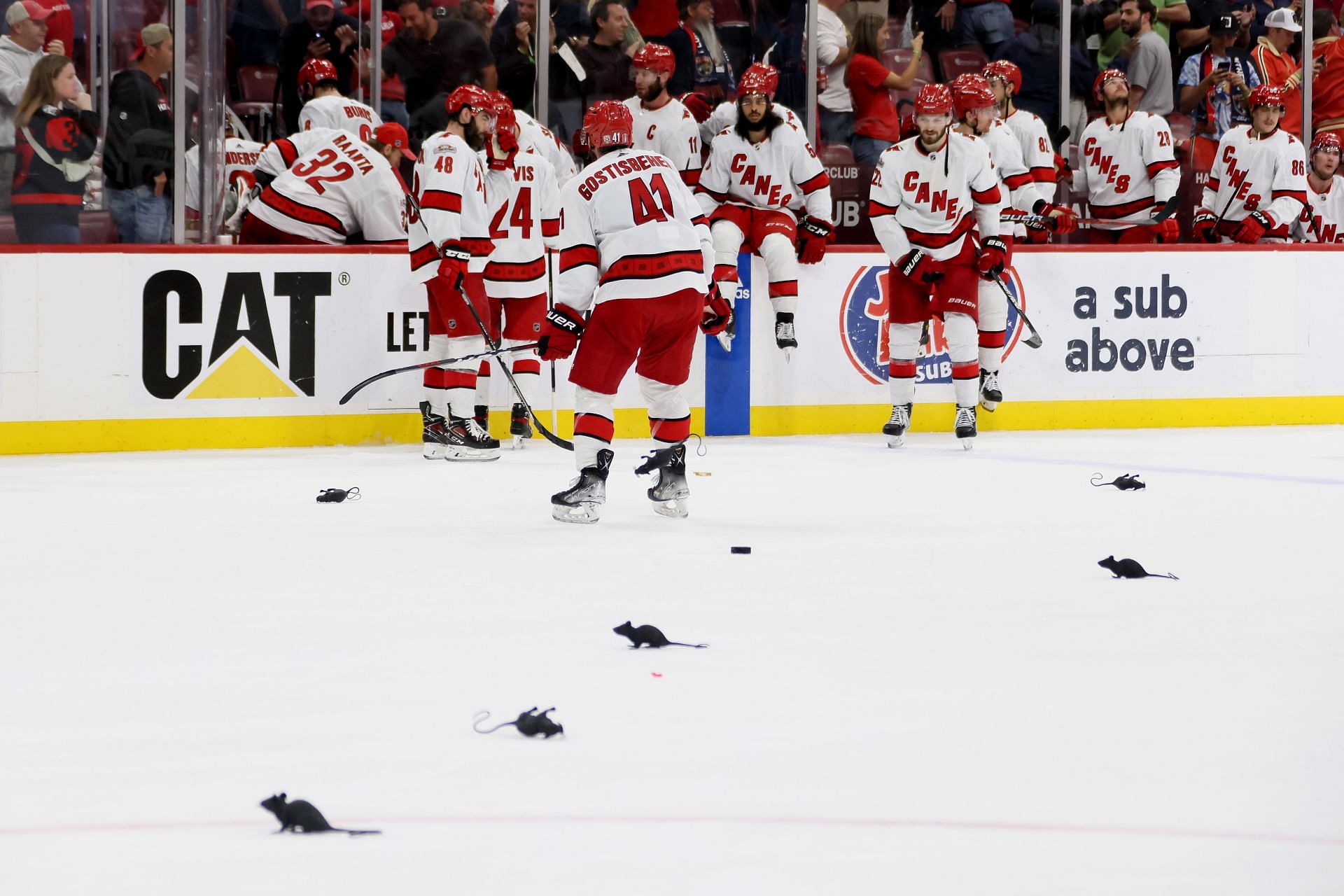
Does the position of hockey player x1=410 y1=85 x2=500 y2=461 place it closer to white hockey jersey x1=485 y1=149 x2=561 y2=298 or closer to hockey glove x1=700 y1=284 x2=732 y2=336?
white hockey jersey x1=485 y1=149 x2=561 y2=298

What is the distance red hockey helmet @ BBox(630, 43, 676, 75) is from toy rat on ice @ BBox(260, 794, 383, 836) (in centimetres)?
704

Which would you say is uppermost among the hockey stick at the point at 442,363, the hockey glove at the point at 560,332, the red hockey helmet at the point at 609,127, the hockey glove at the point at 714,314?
the red hockey helmet at the point at 609,127

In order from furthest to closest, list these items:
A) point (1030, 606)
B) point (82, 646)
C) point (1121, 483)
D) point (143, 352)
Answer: point (143, 352) → point (1121, 483) → point (1030, 606) → point (82, 646)

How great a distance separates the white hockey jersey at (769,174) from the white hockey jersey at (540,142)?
0.79 meters

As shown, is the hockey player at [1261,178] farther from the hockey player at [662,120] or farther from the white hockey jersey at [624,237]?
the white hockey jersey at [624,237]

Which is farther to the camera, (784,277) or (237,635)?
(784,277)

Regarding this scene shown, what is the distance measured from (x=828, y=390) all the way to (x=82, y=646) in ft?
18.7

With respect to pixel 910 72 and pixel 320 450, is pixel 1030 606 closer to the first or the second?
pixel 320 450

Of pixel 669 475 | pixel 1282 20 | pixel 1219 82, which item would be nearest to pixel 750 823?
pixel 669 475

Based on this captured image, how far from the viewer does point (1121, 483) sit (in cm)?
654

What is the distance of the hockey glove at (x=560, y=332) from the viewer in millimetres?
5566

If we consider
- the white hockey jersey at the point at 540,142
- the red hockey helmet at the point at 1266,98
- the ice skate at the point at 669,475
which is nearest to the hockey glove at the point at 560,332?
the ice skate at the point at 669,475

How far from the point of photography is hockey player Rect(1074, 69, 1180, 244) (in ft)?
32.3

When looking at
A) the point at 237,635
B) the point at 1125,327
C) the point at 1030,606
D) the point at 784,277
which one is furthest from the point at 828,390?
the point at 237,635
